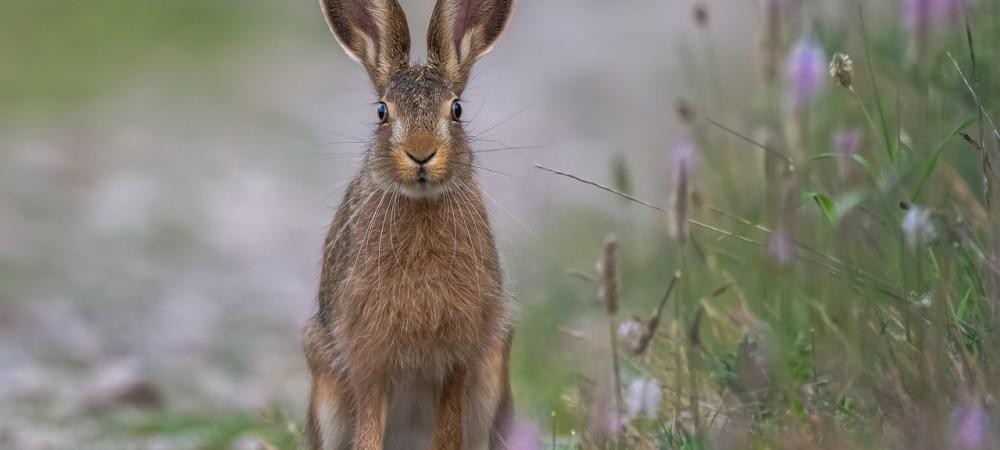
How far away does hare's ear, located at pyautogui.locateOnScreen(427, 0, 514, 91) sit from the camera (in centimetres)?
514

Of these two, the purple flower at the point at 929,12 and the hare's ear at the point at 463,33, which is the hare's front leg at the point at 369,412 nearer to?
the hare's ear at the point at 463,33

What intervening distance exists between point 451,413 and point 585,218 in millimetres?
4611

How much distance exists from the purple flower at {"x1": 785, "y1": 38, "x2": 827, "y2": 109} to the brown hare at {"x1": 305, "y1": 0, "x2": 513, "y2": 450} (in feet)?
4.05

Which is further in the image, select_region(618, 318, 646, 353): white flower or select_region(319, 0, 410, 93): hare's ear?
select_region(319, 0, 410, 93): hare's ear

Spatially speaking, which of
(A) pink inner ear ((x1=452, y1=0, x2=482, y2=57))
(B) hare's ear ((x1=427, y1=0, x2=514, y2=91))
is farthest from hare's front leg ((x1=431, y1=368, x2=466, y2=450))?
(A) pink inner ear ((x1=452, y1=0, x2=482, y2=57))

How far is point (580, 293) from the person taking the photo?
7.84 m

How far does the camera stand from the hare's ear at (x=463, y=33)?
5.14 m

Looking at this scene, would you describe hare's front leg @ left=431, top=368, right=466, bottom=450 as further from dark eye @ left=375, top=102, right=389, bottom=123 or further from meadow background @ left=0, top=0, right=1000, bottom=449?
dark eye @ left=375, top=102, right=389, bottom=123

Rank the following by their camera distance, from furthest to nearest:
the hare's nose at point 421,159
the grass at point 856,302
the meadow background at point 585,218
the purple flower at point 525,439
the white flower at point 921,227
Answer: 1. the hare's nose at point 421,159
2. the purple flower at point 525,439
3. the meadow background at point 585,218
4. the grass at point 856,302
5. the white flower at point 921,227

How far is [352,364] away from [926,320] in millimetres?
1742

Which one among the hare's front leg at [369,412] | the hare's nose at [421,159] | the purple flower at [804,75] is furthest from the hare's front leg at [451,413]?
the purple flower at [804,75]

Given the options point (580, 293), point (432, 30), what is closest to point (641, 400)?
point (432, 30)

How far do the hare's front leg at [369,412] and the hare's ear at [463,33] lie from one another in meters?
Result: 0.95

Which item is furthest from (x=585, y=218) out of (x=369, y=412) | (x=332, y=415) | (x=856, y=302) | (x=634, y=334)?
(x=634, y=334)
